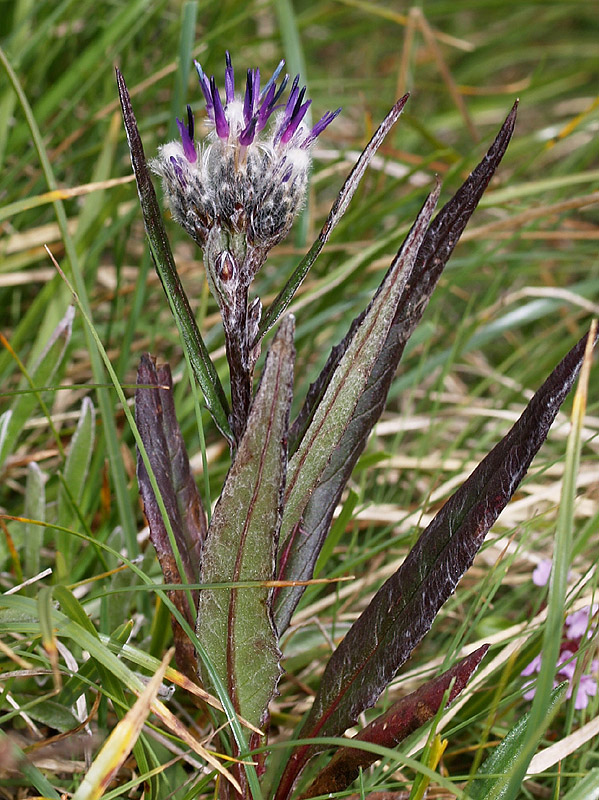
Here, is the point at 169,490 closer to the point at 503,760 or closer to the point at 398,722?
the point at 398,722

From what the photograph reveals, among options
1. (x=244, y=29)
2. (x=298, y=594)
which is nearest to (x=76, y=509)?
(x=298, y=594)

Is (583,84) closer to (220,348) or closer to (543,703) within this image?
(220,348)

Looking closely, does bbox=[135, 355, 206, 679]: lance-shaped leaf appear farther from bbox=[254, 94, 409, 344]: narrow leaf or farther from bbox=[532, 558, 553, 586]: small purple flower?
bbox=[532, 558, 553, 586]: small purple flower

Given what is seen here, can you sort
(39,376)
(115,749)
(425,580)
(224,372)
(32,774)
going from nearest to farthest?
(115,749)
(32,774)
(425,580)
(39,376)
(224,372)

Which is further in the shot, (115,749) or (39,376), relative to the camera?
(39,376)

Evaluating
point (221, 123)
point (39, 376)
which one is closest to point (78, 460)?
point (39, 376)

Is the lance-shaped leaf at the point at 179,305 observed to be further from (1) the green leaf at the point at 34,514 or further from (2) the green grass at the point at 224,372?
(1) the green leaf at the point at 34,514

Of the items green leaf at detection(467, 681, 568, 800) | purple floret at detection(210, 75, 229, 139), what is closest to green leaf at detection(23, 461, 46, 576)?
purple floret at detection(210, 75, 229, 139)
